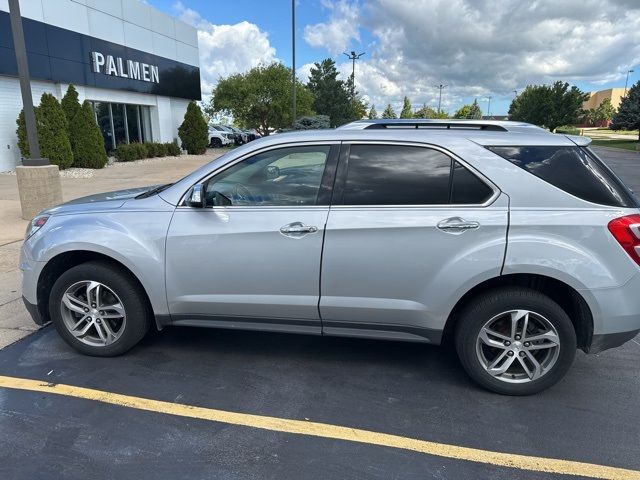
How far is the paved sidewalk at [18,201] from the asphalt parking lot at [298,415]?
0.57 m

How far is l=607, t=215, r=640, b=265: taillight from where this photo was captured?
2838mm

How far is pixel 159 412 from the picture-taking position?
2.96 metres

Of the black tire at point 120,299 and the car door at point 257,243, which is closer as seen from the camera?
the car door at point 257,243

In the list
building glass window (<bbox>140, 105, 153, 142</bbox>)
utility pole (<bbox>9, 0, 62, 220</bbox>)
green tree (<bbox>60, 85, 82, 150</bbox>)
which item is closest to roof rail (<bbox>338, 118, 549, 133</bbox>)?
utility pole (<bbox>9, 0, 62, 220</bbox>)

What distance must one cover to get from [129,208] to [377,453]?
7.68 ft

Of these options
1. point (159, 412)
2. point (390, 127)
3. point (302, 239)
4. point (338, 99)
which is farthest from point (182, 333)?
point (338, 99)

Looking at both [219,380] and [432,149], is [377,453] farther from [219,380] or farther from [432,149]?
[432,149]

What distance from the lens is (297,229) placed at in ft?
10.3

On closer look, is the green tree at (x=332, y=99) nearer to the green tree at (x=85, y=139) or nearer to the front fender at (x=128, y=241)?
the green tree at (x=85, y=139)

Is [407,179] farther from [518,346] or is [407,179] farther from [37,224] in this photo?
[37,224]

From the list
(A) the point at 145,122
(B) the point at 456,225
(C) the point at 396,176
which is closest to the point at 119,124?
(A) the point at 145,122

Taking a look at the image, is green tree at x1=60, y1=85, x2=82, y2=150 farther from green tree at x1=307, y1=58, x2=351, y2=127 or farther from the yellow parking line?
green tree at x1=307, y1=58, x2=351, y2=127

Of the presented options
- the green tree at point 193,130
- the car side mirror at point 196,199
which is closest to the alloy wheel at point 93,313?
the car side mirror at point 196,199

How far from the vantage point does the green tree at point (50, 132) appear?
1439 cm
